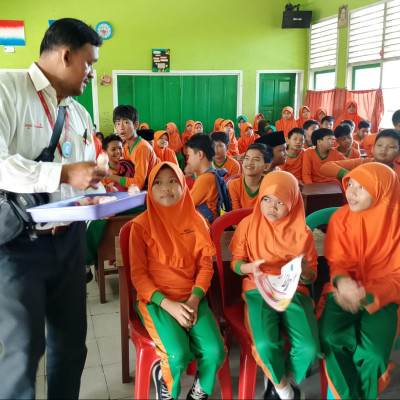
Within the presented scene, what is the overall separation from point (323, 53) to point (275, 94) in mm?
1390

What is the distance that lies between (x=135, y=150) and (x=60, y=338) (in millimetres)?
2032

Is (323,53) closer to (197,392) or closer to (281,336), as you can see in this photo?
(281,336)

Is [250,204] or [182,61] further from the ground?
[182,61]

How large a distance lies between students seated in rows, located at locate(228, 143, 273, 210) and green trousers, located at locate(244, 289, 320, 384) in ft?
3.49

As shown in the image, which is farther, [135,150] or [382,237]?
[135,150]

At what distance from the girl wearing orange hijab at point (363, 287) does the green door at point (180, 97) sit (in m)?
7.37

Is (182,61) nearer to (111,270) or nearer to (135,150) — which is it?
A: (135,150)

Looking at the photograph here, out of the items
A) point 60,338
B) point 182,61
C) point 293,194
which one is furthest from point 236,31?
point 60,338

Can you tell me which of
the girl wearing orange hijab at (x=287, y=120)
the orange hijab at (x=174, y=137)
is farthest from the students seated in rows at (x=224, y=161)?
the girl wearing orange hijab at (x=287, y=120)

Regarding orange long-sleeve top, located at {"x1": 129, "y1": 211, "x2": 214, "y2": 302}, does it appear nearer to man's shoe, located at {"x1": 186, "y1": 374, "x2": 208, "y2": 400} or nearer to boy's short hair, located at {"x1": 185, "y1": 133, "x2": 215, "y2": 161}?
man's shoe, located at {"x1": 186, "y1": 374, "x2": 208, "y2": 400}

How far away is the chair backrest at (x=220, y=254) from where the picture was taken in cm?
185

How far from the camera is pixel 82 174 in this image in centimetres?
109

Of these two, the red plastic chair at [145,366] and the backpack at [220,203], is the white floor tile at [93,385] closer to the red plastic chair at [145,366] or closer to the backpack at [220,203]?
the red plastic chair at [145,366]

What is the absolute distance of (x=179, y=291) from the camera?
5.69 feet
